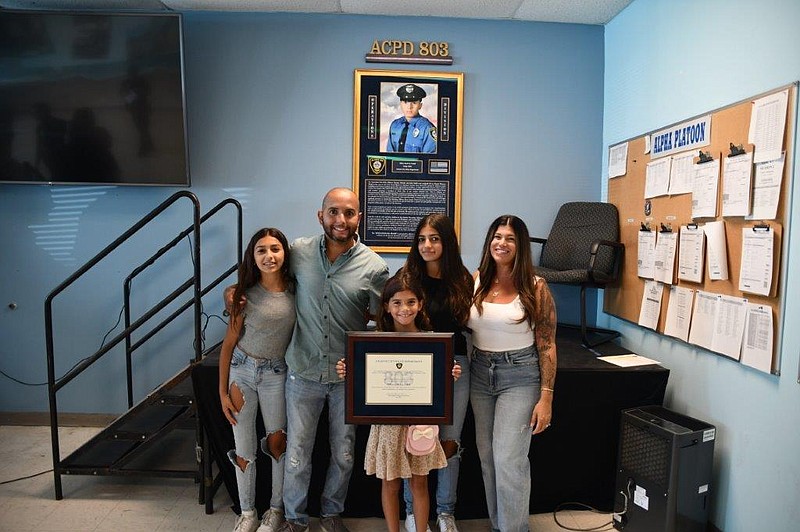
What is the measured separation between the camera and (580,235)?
323cm

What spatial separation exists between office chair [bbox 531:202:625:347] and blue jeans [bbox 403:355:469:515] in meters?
1.04

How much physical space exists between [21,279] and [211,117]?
1.64 metres

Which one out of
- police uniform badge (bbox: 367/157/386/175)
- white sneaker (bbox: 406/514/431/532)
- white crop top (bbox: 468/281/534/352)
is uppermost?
police uniform badge (bbox: 367/157/386/175)

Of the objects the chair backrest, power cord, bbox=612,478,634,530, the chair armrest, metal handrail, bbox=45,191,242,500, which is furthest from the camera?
the chair backrest

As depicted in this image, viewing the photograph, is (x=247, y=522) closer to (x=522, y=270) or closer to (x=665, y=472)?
(x=522, y=270)

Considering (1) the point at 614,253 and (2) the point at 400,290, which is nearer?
(2) the point at 400,290

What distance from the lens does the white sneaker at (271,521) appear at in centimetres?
224

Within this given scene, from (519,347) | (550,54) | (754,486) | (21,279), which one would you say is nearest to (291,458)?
(519,347)

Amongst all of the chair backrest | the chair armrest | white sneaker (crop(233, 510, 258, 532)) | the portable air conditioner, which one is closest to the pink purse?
white sneaker (crop(233, 510, 258, 532))

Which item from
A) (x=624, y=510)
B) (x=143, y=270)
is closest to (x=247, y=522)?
(x=624, y=510)

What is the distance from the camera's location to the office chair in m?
2.88

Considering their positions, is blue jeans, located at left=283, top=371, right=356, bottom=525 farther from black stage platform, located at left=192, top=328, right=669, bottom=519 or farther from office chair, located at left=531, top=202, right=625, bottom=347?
office chair, located at left=531, top=202, right=625, bottom=347

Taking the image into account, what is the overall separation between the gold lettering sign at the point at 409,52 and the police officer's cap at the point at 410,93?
16cm

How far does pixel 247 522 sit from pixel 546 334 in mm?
1508
